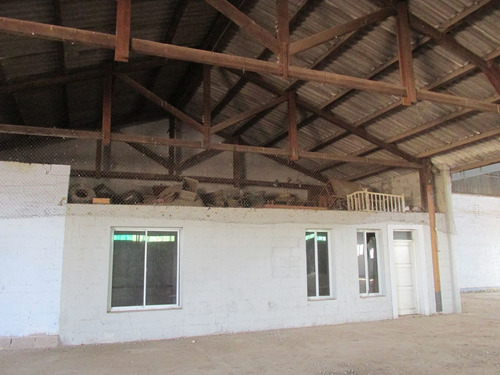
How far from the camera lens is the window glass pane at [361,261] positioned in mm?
9133

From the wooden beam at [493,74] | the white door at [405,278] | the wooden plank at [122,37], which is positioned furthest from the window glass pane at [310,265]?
the wooden plank at [122,37]

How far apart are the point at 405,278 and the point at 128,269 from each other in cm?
652

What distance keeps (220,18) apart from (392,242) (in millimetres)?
6332

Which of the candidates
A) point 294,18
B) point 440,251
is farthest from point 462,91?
point 440,251

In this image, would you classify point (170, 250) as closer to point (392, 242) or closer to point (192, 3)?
point (192, 3)

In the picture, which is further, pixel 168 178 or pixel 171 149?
pixel 171 149

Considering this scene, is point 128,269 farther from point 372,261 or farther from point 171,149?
point 372,261

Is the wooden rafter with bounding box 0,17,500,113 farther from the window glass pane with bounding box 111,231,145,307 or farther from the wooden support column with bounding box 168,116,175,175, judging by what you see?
the wooden support column with bounding box 168,116,175,175

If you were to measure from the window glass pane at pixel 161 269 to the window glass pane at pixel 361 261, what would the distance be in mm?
4310

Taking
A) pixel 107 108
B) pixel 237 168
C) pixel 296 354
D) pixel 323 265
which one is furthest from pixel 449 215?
pixel 107 108

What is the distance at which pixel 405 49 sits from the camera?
6266mm

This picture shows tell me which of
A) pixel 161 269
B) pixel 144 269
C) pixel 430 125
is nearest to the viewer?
pixel 144 269

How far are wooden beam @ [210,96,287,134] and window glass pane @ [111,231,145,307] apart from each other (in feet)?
8.80

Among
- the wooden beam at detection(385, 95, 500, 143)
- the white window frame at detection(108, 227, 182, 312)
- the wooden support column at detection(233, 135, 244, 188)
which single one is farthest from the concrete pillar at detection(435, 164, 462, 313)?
the white window frame at detection(108, 227, 182, 312)
